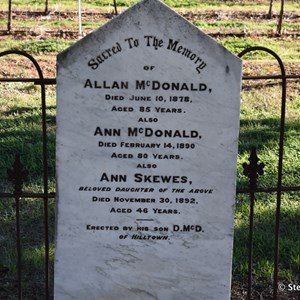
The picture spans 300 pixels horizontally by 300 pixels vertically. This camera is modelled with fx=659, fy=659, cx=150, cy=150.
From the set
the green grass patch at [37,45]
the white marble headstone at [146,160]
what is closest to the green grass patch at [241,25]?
the green grass patch at [37,45]

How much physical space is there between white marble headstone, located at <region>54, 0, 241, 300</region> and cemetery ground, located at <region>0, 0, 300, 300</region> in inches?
29.8

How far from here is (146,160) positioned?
268 centimetres

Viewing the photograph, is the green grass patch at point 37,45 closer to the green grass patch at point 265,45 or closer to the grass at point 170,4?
the green grass patch at point 265,45

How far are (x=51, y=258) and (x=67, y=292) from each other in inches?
41.6

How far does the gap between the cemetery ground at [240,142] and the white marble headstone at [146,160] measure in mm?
758

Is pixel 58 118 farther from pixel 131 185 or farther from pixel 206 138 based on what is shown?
pixel 206 138

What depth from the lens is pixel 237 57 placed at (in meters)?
2.62

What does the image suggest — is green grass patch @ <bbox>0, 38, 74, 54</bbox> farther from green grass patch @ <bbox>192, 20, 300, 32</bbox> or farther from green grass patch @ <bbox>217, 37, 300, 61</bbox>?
green grass patch @ <bbox>192, 20, 300, 32</bbox>

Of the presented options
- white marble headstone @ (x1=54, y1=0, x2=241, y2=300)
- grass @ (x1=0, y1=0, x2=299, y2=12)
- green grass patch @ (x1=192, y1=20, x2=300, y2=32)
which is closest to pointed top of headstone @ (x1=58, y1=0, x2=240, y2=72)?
white marble headstone @ (x1=54, y1=0, x2=241, y2=300)

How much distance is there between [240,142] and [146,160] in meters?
2.85

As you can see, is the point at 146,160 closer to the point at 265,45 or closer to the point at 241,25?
the point at 265,45

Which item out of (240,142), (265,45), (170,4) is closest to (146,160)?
(240,142)

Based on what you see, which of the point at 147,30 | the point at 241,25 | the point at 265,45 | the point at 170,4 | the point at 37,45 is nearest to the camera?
the point at 147,30

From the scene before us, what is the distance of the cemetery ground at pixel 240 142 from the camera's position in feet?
11.9
